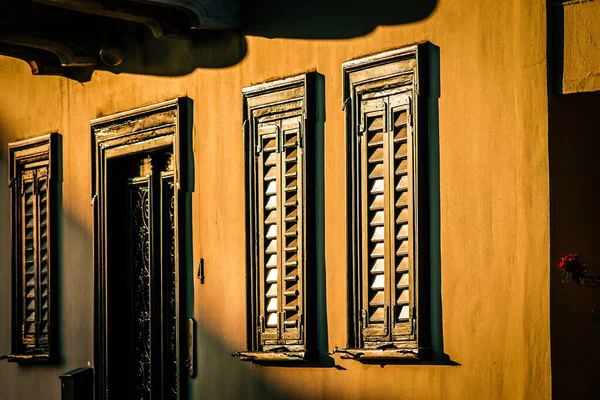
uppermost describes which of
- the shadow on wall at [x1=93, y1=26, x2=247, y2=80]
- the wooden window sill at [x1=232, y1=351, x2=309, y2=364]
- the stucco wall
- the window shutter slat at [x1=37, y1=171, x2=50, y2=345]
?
the shadow on wall at [x1=93, y1=26, x2=247, y2=80]

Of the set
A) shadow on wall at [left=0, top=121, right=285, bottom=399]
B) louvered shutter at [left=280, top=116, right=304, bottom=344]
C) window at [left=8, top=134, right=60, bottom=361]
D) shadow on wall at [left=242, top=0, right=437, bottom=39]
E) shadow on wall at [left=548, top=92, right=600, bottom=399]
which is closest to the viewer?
shadow on wall at [left=548, top=92, right=600, bottom=399]

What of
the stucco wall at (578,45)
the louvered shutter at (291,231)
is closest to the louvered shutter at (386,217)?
the louvered shutter at (291,231)

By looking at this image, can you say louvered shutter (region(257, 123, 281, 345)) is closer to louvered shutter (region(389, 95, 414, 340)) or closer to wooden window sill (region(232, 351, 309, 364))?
wooden window sill (region(232, 351, 309, 364))

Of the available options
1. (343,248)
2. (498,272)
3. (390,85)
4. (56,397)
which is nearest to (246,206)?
(343,248)

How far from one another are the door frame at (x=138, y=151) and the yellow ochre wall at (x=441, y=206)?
14cm

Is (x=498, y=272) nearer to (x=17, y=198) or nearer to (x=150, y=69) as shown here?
(x=150, y=69)

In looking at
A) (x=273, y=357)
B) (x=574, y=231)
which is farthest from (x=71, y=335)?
(x=574, y=231)

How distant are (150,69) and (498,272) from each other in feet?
14.9

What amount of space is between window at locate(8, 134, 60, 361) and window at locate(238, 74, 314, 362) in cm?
340

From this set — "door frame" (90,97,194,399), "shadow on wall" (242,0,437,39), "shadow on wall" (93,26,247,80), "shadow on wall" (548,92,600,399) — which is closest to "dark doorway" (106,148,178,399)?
"door frame" (90,97,194,399)

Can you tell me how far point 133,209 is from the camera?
1232 cm

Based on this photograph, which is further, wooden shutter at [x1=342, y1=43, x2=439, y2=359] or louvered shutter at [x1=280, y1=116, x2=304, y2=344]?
louvered shutter at [x1=280, y1=116, x2=304, y2=344]

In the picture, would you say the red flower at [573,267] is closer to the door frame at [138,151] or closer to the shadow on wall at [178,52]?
the shadow on wall at [178,52]

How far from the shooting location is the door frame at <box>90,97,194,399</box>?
11164 mm
